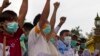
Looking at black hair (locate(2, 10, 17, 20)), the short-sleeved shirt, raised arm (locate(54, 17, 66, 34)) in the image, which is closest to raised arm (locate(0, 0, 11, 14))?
black hair (locate(2, 10, 17, 20))

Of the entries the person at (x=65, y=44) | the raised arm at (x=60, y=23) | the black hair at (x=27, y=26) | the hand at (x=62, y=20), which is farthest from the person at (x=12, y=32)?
the hand at (x=62, y=20)

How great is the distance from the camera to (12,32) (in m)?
8.59

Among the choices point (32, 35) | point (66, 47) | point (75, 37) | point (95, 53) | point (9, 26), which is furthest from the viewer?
point (95, 53)

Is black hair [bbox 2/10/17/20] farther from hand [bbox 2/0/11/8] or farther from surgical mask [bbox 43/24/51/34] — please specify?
surgical mask [bbox 43/24/51/34]

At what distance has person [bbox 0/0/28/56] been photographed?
856 cm

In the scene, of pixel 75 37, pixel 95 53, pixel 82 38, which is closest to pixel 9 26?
pixel 75 37

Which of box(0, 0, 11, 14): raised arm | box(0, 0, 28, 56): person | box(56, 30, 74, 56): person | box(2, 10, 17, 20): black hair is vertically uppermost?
box(0, 0, 11, 14): raised arm

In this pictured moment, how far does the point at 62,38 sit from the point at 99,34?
14.4 meters

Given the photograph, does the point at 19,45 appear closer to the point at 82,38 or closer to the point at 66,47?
the point at 66,47

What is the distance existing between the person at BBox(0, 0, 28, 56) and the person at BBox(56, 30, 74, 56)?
7.60 feet

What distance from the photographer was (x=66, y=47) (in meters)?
11.2

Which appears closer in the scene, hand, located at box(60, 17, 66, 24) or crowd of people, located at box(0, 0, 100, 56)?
crowd of people, located at box(0, 0, 100, 56)

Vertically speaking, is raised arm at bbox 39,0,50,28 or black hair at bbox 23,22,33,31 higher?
raised arm at bbox 39,0,50,28

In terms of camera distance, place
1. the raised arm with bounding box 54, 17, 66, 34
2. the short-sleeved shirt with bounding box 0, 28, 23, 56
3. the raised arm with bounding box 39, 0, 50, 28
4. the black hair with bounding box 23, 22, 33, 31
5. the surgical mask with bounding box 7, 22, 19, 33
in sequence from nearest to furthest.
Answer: the surgical mask with bounding box 7, 22, 19, 33
the short-sleeved shirt with bounding box 0, 28, 23, 56
the raised arm with bounding box 39, 0, 50, 28
the black hair with bounding box 23, 22, 33, 31
the raised arm with bounding box 54, 17, 66, 34
